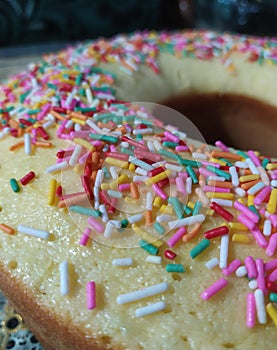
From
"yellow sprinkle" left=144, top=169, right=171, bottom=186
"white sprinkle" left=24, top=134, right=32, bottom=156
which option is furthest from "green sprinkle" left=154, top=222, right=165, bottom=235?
"white sprinkle" left=24, top=134, right=32, bottom=156

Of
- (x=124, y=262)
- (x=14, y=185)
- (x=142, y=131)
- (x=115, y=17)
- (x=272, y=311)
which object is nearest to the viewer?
(x=272, y=311)

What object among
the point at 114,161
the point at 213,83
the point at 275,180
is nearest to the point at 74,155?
the point at 114,161

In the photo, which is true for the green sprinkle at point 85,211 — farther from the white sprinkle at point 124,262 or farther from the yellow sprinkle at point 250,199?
the yellow sprinkle at point 250,199

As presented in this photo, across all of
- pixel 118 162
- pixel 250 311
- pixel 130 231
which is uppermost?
pixel 118 162

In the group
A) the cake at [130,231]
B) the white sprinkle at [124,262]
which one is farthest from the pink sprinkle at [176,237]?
the white sprinkle at [124,262]

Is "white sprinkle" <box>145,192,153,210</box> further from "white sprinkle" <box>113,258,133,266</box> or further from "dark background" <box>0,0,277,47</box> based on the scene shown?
"dark background" <box>0,0,277,47</box>

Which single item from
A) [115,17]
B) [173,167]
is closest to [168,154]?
[173,167]

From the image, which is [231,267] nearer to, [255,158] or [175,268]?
[175,268]
